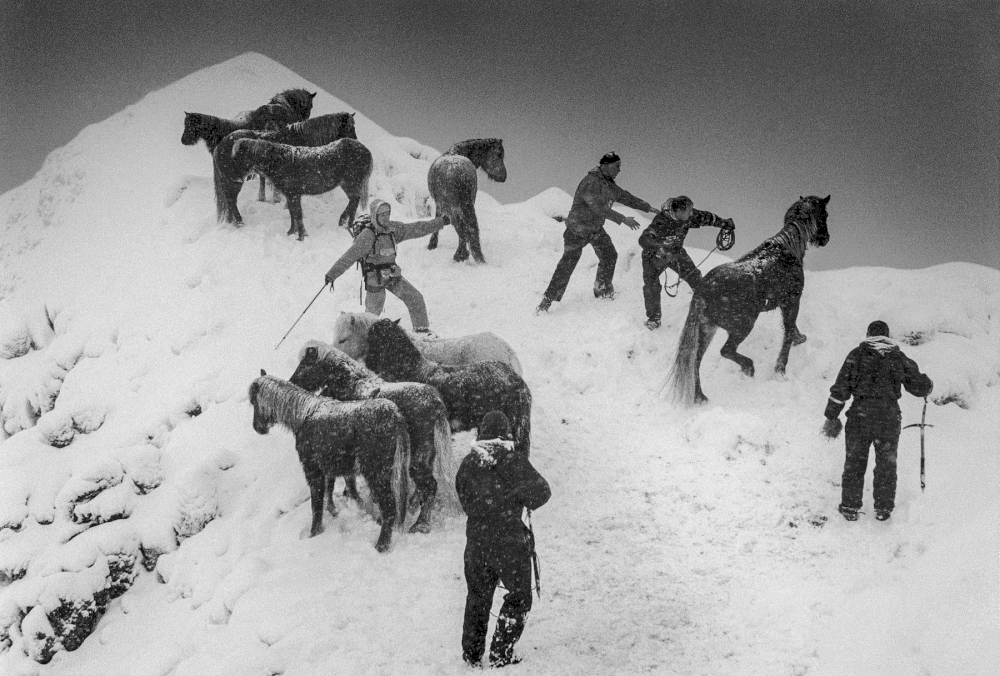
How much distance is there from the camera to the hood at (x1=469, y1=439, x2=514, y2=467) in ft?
14.0

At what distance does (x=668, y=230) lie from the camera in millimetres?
7531

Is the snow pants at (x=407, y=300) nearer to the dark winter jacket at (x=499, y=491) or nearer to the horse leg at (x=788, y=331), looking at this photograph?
the dark winter jacket at (x=499, y=491)

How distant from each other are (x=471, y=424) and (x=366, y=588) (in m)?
1.47

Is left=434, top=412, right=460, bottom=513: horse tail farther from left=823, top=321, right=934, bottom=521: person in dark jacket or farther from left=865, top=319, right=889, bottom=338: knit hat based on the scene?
left=865, top=319, right=889, bottom=338: knit hat

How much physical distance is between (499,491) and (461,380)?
166 centimetres

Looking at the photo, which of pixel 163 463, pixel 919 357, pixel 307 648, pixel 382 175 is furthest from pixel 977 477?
pixel 382 175

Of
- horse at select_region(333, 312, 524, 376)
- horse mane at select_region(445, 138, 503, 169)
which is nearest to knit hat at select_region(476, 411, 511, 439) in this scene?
horse at select_region(333, 312, 524, 376)

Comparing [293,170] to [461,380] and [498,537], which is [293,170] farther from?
[498,537]

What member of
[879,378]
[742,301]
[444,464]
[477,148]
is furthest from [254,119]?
[879,378]

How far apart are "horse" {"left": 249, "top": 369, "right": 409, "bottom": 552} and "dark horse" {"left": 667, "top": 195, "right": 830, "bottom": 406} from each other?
2950 mm

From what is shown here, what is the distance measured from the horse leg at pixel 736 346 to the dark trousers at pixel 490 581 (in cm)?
353

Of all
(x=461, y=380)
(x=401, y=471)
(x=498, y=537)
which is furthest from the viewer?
(x=461, y=380)

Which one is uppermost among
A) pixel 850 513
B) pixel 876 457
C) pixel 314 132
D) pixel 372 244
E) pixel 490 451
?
pixel 314 132

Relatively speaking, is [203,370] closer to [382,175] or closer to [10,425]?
[10,425]
